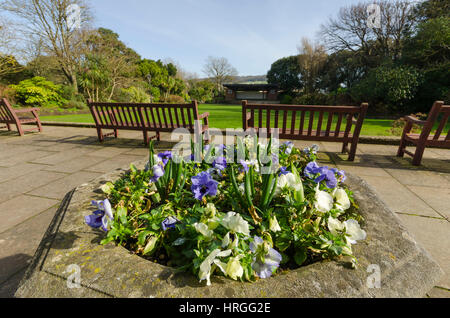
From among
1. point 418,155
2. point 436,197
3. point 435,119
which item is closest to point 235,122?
point 418,155

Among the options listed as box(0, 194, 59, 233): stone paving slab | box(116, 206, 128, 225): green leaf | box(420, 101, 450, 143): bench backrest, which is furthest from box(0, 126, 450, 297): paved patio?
box(116, 206, 128, 225): green leaf

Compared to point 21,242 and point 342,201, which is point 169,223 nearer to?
point 342,201

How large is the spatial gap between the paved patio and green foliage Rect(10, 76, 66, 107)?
12205 millimetres

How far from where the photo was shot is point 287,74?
32219 millimetres

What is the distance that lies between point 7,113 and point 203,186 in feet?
23.9

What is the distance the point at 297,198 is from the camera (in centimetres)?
108

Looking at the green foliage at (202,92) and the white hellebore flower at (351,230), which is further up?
the white hellebore flower at (351,230)

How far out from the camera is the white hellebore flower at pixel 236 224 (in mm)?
883

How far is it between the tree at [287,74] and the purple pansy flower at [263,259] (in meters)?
33.4

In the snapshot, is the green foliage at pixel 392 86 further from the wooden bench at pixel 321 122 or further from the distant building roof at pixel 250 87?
the distant building roof at pixel 250 87

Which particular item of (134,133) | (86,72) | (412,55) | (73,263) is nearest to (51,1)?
(86,72)

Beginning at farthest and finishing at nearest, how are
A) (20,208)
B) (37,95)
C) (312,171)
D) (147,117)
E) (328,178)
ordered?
(37,95) < (147,117) < (20,208) < (312,171) < (328,178)

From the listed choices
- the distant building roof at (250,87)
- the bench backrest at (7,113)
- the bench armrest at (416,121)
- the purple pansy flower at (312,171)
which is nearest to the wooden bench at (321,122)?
the bench armrest at (416,121)
